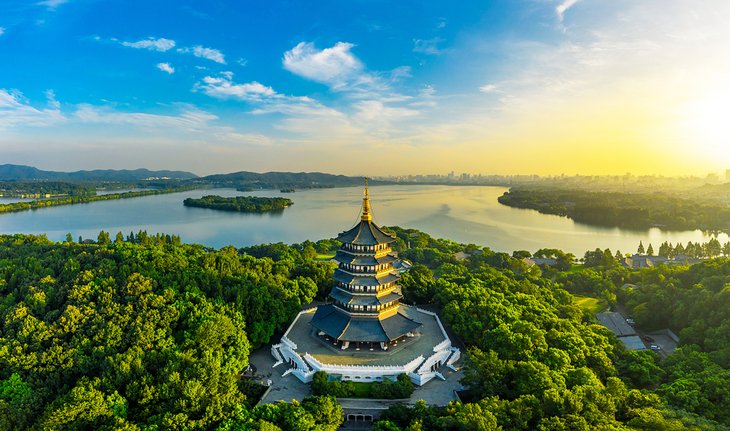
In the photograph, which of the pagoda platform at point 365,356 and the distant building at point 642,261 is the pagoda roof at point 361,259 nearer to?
the pagoda platform at point 365,356

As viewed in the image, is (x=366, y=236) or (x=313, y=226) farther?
(x=313, y=226)

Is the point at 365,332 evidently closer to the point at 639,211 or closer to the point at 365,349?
the point at 365,349

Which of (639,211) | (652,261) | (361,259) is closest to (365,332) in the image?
(361,259)

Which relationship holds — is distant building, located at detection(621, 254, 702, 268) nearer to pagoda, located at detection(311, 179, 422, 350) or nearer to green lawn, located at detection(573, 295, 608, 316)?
green lawn, located at detection(573, 295, 608, 316)

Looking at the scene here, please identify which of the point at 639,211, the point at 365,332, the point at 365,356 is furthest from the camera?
the point at 639,211

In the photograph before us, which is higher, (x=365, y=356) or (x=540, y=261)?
(x=365, y=356)

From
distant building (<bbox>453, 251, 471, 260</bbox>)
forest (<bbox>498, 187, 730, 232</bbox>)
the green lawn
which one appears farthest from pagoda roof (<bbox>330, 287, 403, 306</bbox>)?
forest (<bbox>498, 187, 730, 232</bbox>)
